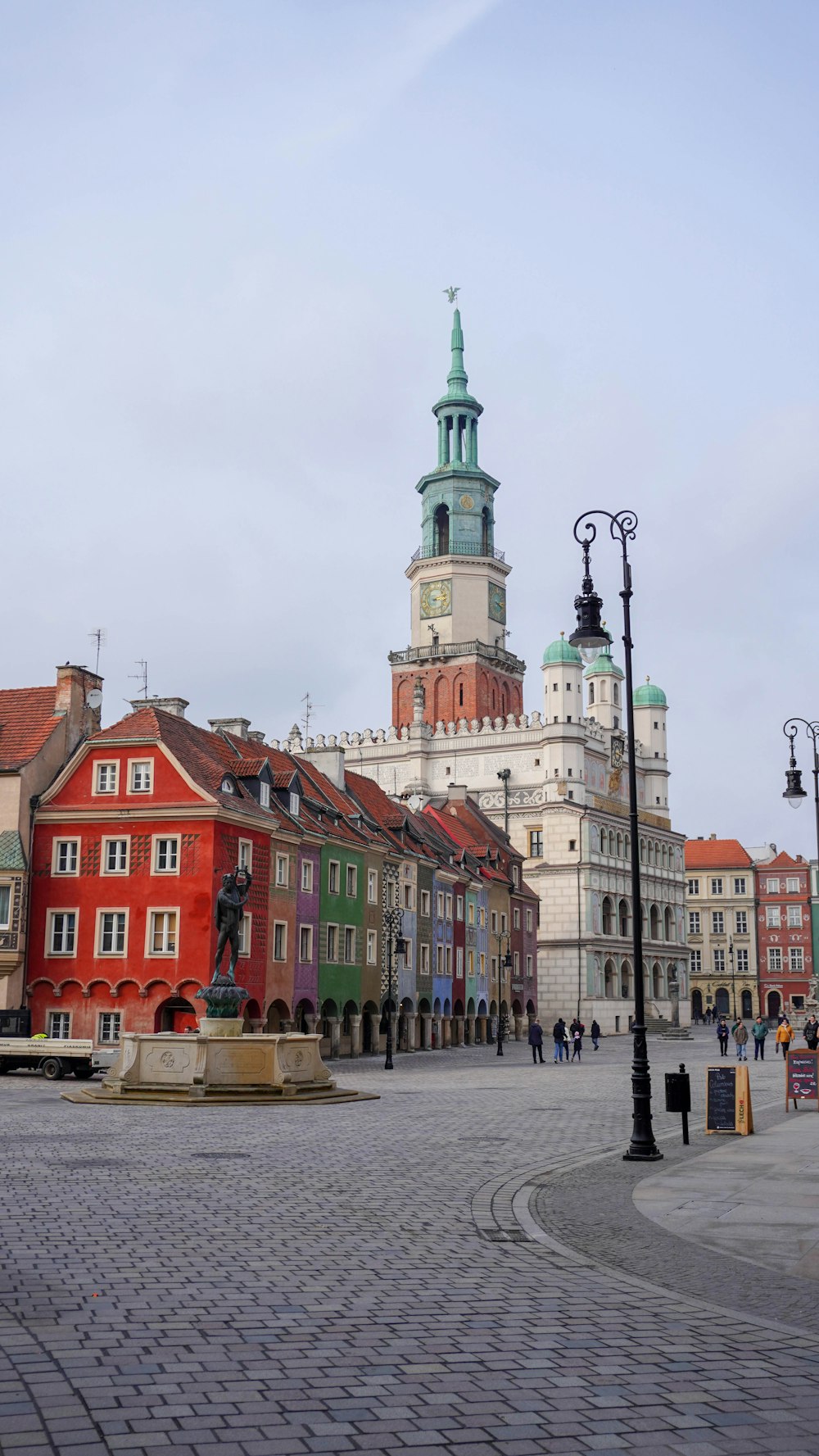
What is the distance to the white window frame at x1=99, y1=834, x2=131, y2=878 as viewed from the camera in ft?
145

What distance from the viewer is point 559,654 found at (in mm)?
101375

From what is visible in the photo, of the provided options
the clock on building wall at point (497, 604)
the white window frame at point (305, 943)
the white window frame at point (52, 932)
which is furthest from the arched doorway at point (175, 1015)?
the clock on building wall at point (497, 604)

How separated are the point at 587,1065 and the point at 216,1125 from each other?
30.5m

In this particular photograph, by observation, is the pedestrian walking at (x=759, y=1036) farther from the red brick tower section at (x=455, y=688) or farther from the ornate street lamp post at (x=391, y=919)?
the red brick tower section at (x=455, y=688)

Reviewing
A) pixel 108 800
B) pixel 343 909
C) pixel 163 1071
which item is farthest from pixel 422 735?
pixel 163 1071

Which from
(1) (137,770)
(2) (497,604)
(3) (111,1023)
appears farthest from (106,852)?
(2) (497,604)

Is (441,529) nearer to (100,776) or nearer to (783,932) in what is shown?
(783,932)

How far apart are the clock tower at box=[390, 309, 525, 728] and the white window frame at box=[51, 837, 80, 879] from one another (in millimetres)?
62167

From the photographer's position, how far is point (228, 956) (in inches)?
1686

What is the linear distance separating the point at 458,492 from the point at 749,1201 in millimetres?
100174

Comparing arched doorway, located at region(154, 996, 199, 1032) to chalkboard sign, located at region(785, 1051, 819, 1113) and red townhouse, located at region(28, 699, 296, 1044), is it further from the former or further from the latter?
chalkboard sign, located at region(785, 1051, 819, 1113)

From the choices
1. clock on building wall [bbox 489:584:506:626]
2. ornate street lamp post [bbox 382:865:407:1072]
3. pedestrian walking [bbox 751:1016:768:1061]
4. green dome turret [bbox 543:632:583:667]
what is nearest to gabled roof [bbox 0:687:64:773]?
ornate street lamp post [bbox 382:865:407:1072]

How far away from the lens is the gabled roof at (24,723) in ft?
149

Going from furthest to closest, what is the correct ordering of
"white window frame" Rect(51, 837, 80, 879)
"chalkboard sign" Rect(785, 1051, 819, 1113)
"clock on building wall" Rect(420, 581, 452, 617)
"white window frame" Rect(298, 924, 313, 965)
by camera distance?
"clock on building wall" Rect(420, 581, 452, 617) < "white window frame" Rect(298, 924, 313, 965) < "white window frame" Rect(51, 837, 80, 879) < "chalkboard sign" Rect(785, 1051, 819, 1113)
